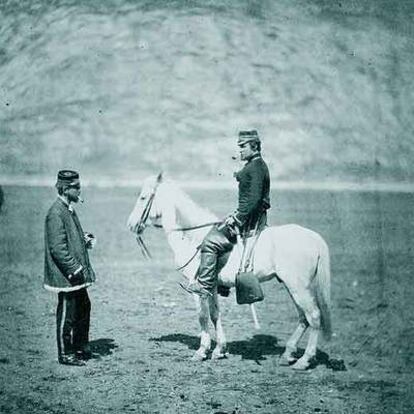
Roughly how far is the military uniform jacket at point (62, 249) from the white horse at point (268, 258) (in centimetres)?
77

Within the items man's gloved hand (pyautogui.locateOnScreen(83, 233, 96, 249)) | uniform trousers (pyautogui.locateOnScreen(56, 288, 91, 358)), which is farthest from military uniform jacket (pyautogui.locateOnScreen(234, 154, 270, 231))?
uniform trousers (pyautogui.locateOnScreen(56, 288, 91, 358))

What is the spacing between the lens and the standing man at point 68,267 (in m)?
7.47

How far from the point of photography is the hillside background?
26484 mm

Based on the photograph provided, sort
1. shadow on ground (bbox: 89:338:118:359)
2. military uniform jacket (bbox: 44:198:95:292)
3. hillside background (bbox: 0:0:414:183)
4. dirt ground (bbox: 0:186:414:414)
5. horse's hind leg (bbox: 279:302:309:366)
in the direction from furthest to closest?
hillside background (bbox: 0:0:414:183)
shadow on ground (bbox: 89:338:118:359)
horse's hind leg (bbox: 279:302:309:366)
military uniform jacket (bbox: 44:198:95:292)
dirt ground (bbox: 0:186:414:414)

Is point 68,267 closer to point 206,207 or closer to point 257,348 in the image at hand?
point 257,348

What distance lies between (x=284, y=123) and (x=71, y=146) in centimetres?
933

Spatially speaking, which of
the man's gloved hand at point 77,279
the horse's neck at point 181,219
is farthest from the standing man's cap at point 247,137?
the man's gloved hand at point 77,279

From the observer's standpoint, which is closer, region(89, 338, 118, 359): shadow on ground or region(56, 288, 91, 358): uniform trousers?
region(56, 288, 91, 358): uniform trousers

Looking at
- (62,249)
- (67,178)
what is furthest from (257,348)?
(67,178)

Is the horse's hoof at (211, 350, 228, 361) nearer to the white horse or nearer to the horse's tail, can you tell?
the white horse

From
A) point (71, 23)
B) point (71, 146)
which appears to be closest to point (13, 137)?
point (71, 146)

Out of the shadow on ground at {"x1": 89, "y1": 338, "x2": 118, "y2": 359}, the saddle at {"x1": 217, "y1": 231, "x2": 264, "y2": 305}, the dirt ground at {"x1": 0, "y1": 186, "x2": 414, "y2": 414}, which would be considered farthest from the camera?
the shadow on ground at {"x1": 89, "y1": 338, "x2": 118, "y2": 359}

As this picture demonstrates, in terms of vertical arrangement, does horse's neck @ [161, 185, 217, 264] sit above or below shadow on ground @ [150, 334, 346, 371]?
above

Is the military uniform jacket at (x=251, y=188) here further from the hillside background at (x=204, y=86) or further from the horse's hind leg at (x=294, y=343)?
the hillside background at (x=204, y=86)
